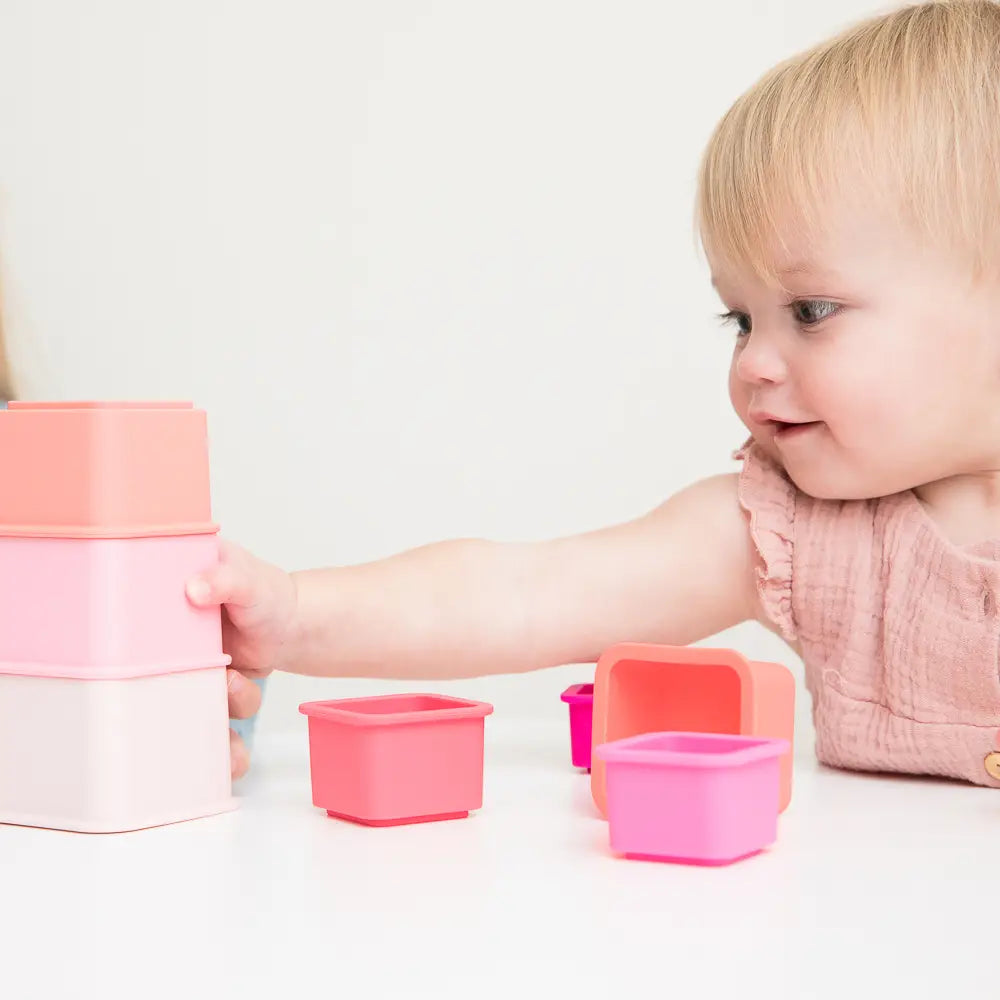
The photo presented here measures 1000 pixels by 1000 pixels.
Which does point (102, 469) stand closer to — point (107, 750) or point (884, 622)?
point (107, 750)

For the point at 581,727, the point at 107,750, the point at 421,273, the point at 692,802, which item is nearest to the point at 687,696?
the point at 581,727

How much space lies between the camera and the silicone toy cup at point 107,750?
652mm

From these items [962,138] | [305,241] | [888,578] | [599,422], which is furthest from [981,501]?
[305,241]

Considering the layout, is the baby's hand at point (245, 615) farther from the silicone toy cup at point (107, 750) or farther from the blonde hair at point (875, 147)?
the blonde hair at point (875, 147)

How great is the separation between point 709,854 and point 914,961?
126 mm

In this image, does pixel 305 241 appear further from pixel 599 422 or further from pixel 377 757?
pixel 377 757

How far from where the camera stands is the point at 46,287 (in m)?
1.71

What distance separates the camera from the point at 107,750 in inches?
25.6

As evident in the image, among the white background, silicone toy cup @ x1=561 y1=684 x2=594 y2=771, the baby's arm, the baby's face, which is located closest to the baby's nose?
the baby's face

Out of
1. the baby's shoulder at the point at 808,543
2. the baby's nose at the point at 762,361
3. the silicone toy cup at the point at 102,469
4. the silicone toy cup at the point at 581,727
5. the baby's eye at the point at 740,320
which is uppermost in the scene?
the baby's eye at the point at 740,320

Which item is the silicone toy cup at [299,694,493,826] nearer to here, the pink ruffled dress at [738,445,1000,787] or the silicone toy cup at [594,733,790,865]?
the silicone toy cup at [594,733,790,865]

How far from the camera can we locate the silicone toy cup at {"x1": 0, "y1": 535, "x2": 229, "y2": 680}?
0.65 meters

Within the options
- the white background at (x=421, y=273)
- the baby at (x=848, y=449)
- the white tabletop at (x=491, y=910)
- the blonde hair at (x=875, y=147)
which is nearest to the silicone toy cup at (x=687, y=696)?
the white tabletop at (x=491, y=910)

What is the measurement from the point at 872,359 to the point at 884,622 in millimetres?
164
